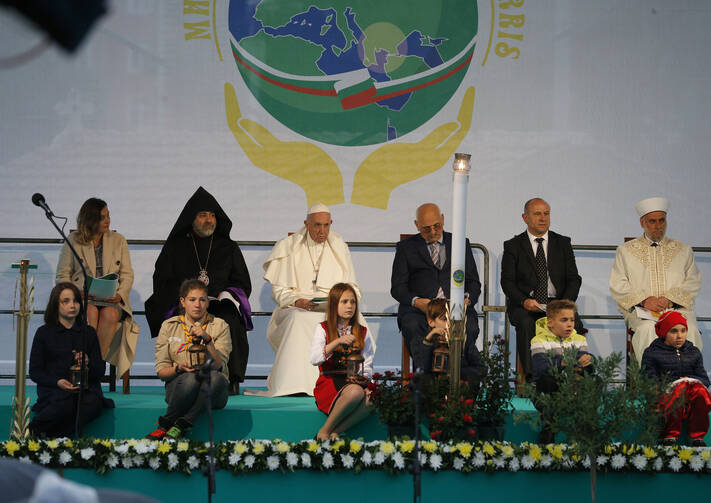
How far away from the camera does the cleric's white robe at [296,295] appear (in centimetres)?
663

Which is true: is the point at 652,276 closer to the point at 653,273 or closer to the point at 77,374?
the point at 653,273

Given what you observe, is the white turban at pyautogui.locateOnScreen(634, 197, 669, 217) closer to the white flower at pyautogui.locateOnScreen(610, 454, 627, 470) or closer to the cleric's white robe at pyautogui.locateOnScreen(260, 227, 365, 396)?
the cleric's white robe at pyautogui.locateOnScreen(260, 227, 365, 396)

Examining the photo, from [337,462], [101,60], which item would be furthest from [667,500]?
[101,60]

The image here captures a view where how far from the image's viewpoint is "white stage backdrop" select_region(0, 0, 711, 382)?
8.10m

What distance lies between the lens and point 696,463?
15.1 ft

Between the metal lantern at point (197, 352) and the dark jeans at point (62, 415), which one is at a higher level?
the metal lantern at point (197, 352)

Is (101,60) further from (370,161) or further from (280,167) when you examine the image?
(370,161)

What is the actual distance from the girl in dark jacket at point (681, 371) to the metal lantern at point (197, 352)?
2.70 metres

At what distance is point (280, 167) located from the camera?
8164 mm

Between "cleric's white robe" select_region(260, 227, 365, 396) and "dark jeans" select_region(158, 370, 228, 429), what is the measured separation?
1231 millimetres

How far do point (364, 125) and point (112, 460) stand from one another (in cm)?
442

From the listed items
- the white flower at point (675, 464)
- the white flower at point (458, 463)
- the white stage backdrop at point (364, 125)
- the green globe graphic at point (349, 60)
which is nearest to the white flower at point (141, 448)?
the white flower at point (458, 463)

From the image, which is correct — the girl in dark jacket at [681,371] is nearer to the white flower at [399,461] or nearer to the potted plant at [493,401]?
the potted plant at [493,401]

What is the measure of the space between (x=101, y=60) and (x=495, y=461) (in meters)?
5.48
